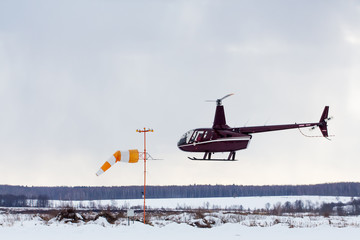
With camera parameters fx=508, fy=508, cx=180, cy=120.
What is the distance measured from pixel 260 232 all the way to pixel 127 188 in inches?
6221

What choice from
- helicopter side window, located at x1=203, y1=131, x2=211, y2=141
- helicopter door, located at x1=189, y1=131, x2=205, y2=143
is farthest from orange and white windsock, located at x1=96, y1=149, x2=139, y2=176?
helicopter side window, located at x1=203, y1=131, x2=211, y2=141

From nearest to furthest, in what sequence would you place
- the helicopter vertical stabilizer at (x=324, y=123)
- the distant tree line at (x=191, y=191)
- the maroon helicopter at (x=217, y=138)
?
the maroon helicopter at (x=217, y=138) < the helicopter vertical stabilizer at (x=324, y=123) < the distant tree line at (x=191, y=191)

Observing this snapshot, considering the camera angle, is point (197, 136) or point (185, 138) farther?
point (185, 138)

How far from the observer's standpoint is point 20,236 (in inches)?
1243

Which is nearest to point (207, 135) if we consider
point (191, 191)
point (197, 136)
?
point (197, 136)

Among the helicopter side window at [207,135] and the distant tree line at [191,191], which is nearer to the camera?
the helicopter side window at [207,135]

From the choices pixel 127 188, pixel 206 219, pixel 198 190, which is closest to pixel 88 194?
pixel 127 188

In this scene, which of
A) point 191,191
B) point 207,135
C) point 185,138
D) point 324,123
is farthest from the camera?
point 191,191

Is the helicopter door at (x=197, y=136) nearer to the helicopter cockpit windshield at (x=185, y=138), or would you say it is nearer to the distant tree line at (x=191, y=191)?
the helicopter cockpit windshield at (x=185, y=138)

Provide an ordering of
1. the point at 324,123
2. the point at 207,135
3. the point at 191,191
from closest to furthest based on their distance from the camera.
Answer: the point at 207,135 → the point at 324,123 → the point at 191,191

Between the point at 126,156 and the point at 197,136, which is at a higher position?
the point at 197,136

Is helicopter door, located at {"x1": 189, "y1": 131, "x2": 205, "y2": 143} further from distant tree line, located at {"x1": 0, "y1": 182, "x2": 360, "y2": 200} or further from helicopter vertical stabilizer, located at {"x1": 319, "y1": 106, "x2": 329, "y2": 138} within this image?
distant tree line, located at {"x1": 0, "y1": 182, "x2": 360, "y2": 200}

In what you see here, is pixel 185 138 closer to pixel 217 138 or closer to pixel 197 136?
pixel 197 136

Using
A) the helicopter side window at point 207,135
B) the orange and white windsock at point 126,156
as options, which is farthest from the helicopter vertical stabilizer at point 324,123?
the orange and white windsock at point 126,156
